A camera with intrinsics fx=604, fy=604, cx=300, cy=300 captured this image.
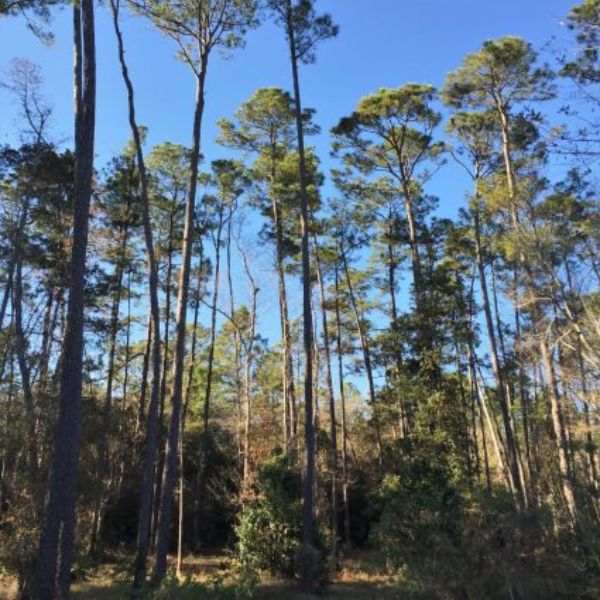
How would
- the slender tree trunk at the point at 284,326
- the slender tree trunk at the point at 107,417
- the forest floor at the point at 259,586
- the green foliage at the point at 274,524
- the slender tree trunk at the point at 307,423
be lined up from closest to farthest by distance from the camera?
1. the forest floor at the point at 259,586
2. the slender tree trunk at the point at 307,423
3. the green foliage at the point at 274,524
4. the slender tree trunk at the point at 107,417
5. the slender tree trunk at the point at 284,326

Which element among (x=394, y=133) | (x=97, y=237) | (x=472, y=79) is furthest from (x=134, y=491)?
(x=472, y=79)

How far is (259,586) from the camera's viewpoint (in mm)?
11453

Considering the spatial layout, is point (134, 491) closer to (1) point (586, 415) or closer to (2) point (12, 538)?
(2) point (12, 538)

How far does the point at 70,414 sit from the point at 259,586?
5742 mm

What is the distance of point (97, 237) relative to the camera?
17594 mm

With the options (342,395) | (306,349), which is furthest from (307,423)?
(342,395)

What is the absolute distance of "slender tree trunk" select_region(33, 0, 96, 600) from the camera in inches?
292

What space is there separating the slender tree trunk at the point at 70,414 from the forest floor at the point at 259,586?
1051mm

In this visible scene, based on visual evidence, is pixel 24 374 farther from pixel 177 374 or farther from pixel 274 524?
pixel 274 524

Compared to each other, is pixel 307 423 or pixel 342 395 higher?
pixel 342 395

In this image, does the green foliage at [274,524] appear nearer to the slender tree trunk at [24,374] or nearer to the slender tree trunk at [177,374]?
the slender tree trunk at [177,374]

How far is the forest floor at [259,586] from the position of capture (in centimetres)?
830

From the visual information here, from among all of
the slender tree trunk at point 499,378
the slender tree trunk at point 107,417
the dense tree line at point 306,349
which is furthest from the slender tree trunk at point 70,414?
the slender tree trunk at point 499,378

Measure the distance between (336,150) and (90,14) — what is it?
1143 cm
